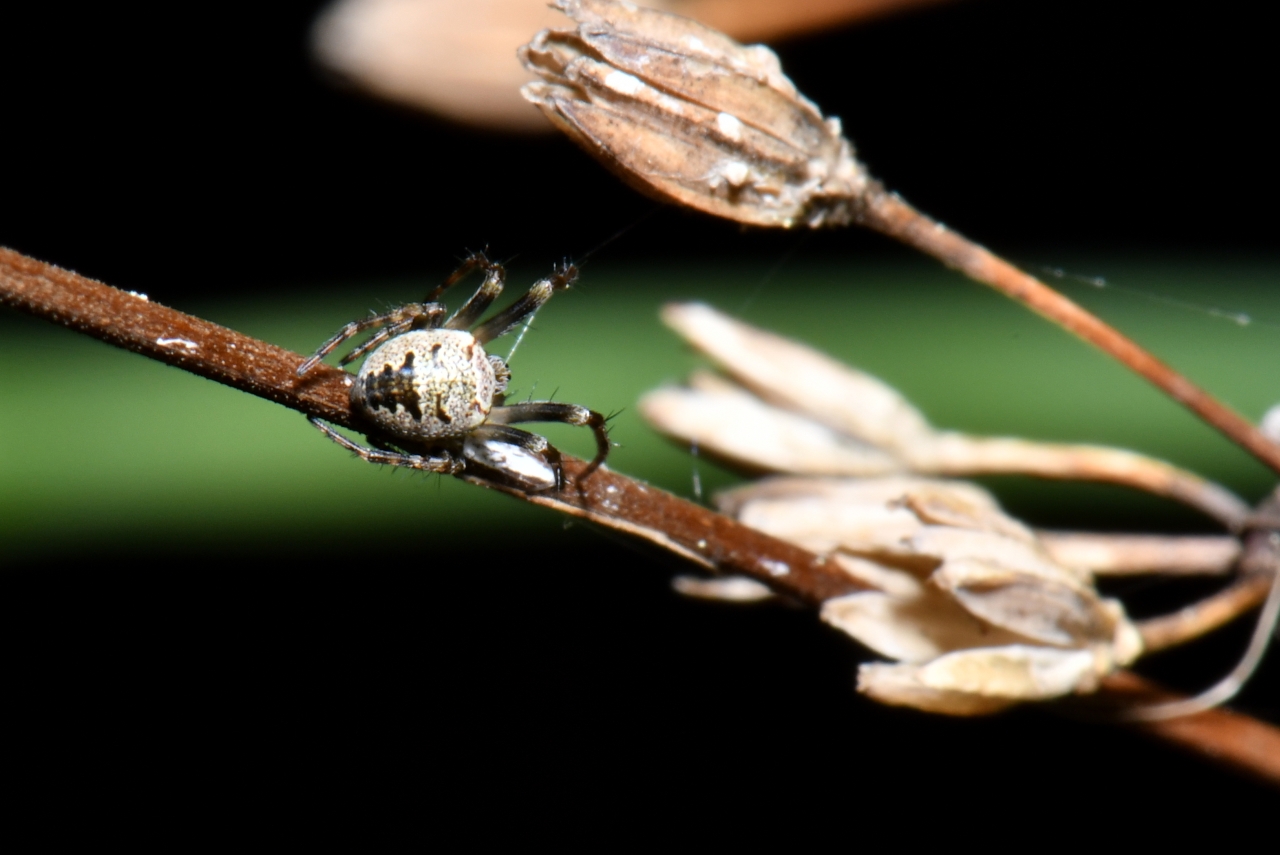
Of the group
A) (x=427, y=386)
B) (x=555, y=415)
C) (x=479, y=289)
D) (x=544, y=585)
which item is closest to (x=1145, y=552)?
(x=555, y=415)

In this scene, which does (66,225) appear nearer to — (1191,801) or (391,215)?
(391,215)

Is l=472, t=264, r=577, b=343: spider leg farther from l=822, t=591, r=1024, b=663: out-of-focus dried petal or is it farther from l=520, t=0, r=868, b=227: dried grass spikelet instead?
l=822, t=591, r=1024, b=663: out-of-focus dried petal

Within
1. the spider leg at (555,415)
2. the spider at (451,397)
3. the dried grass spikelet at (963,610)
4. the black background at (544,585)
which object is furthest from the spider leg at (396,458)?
the black background at (544,585)

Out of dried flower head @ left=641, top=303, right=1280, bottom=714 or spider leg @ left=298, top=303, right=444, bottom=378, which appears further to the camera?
spider leg @ left=298, top=303, right=444, bottom=378

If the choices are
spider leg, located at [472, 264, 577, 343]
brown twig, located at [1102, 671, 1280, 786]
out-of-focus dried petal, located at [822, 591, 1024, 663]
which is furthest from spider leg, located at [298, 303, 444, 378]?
brown twig, located at [1102, 671, 1280, 786]

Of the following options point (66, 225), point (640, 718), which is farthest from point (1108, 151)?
point (66, 225)

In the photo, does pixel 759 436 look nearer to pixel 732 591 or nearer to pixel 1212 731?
pixel 732 591

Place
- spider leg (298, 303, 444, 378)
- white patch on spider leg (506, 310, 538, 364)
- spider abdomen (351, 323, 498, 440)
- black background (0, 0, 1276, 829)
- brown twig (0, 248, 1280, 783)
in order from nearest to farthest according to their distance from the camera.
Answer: brown twig (0, 248, 1280, 783)
spider abdomen (351, 323, 498, 440)
spider leg (298, 303, 444, 378)
white patch on spider leg (506, 310, 538, 364)
black background (0, 0, 1276, 829)
